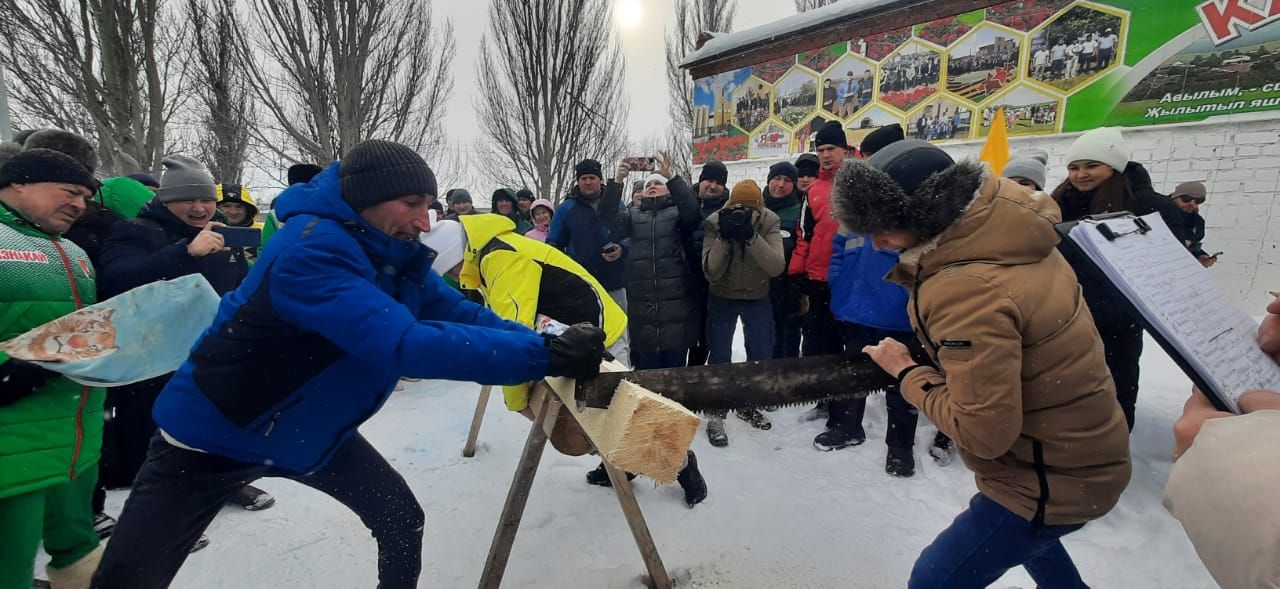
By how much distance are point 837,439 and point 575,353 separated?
2860 mm

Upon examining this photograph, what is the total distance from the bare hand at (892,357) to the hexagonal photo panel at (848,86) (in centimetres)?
828

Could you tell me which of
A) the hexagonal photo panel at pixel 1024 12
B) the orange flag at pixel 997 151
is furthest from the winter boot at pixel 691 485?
the hexagonal photo panel at pixel 1024 12

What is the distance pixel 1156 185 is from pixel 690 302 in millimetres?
6432

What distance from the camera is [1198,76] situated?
225 inches

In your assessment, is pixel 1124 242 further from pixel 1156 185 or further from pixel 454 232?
pixel 1156 185

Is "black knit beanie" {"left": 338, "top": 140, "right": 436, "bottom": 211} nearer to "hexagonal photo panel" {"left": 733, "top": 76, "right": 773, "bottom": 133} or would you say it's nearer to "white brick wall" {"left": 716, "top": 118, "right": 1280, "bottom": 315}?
"white brick wall" {"left": 716, "top": 118, "right": 1280, "bottom": 315}

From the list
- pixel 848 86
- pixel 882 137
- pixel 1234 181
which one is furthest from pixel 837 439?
pixel 848 86

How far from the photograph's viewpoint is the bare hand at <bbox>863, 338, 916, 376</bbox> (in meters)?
1.64

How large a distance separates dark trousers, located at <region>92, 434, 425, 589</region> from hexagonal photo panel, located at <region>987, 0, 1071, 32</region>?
9.06 meters

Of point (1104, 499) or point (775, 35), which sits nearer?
point (1104, 499)

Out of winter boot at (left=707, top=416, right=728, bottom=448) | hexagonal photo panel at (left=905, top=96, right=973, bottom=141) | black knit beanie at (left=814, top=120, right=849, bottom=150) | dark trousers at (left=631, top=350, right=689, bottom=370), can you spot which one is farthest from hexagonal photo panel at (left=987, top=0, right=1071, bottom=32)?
winter boot at (left=707, top=416, right=728, bottom=448)

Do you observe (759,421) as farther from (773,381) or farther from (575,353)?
(575,353)

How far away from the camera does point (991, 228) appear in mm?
1310

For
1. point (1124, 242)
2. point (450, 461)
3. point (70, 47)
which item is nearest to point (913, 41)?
point (1124, 242)
